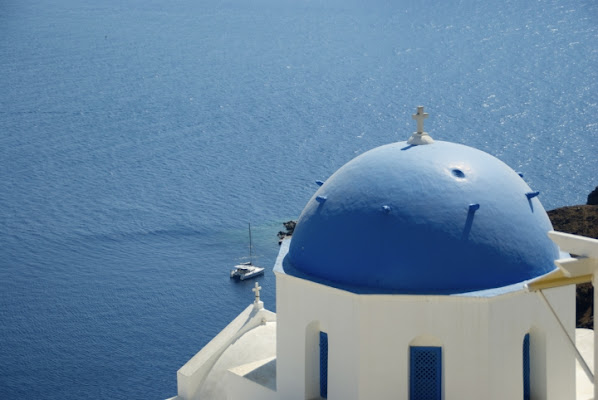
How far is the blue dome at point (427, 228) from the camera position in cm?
1241

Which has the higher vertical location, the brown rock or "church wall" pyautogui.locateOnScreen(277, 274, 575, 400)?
"church wall" pyautogui.locateOnScreen(277, 274, 575, 400)

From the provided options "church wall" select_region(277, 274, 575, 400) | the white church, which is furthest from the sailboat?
"church wall" select_region(277, 274, 575, 400)

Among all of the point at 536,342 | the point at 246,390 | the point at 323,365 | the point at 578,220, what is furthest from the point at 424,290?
the point at 578,220

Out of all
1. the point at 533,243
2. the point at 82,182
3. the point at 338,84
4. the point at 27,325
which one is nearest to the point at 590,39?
the point at 338,84

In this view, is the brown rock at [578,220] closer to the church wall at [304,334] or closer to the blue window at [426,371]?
the church wall at [304,334]

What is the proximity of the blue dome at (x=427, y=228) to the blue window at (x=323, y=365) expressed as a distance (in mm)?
830

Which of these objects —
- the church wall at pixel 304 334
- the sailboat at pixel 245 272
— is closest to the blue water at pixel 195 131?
the sailboat at pixel 245 272

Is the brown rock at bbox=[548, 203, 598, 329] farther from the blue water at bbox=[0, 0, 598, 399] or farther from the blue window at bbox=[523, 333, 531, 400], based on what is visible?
the blue window at bbox=[523, 333, 531, 400]

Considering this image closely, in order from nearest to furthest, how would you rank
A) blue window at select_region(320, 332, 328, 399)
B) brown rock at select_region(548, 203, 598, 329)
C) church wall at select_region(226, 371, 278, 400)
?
blue window at select_region(320, 332, 328, 399)
church wall at select_region(226, 371, 278, 400)
brown rock at select_region(548, 203, 598, 329)

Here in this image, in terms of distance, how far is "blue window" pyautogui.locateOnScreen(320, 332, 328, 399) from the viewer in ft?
43.1

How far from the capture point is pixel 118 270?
45594mm

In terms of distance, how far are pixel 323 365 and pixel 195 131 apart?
46.7 metres

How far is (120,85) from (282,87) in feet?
35.1

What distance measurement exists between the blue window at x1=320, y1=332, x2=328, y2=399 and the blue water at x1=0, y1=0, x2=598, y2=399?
22.8 metres
